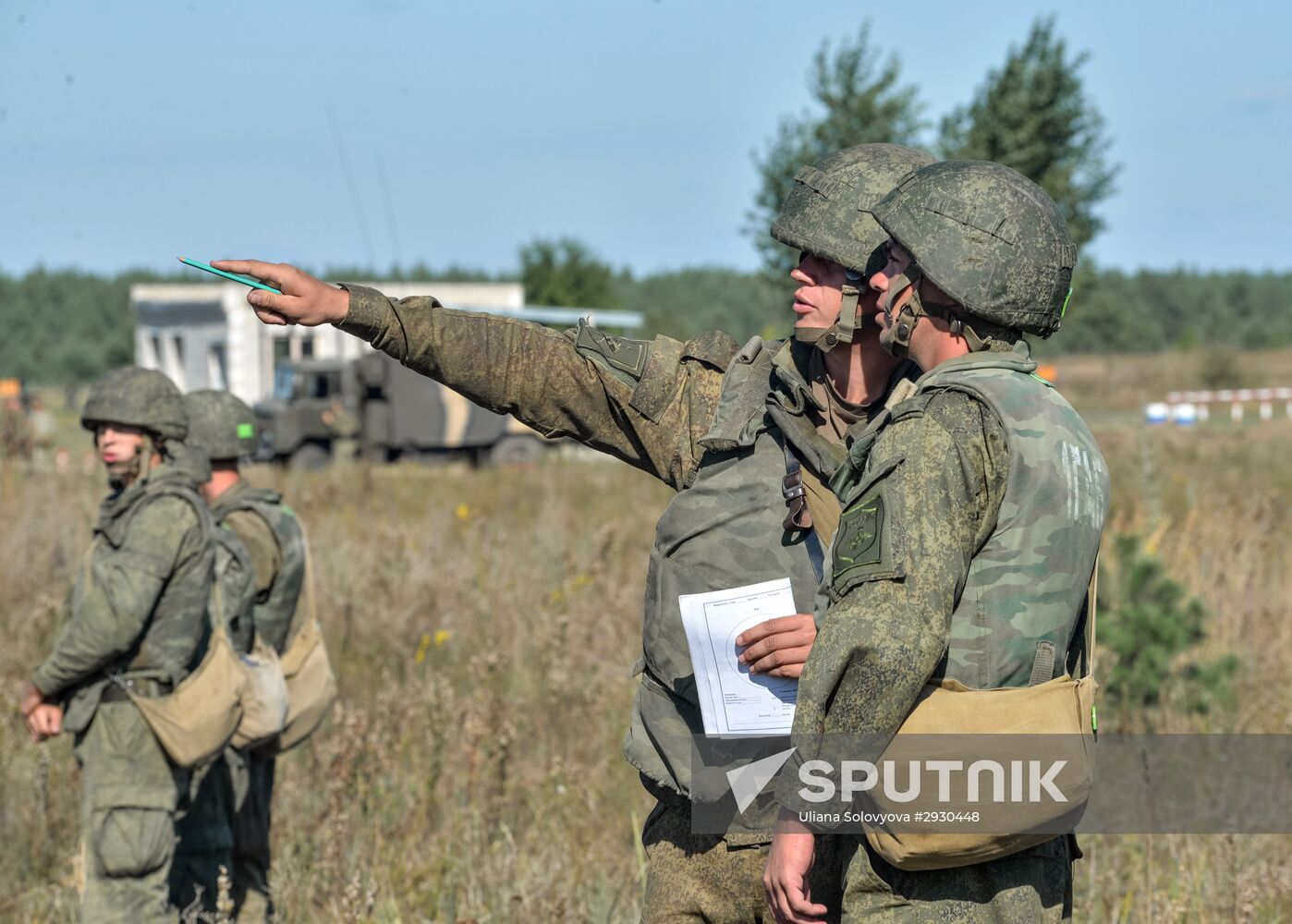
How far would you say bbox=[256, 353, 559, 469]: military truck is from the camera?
22.3 m

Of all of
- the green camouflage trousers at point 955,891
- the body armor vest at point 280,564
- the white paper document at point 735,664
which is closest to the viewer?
the green camouflage trousers at point 955,891

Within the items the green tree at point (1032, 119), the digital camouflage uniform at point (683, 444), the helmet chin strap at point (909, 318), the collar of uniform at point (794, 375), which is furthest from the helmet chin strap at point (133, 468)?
the green tree at point (1032, 119)

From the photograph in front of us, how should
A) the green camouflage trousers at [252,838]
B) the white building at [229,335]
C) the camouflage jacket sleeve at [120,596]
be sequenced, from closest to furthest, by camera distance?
the camouflage jacket sleeve at [120,596] < the green camouflage trousers at [252,838] < the white building at [229,335]

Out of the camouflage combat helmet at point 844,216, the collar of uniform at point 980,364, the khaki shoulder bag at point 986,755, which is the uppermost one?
the camouflage combat helmet at point 844,216

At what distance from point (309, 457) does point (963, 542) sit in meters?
21.1

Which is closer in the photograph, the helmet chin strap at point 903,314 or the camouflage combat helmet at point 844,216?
the helmet chin strap at point 903,314

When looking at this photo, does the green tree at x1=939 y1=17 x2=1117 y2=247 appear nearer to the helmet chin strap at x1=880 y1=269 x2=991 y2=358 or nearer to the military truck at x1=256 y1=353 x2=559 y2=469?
the military truck at x1=256 y1=353 x2=559 y2=469

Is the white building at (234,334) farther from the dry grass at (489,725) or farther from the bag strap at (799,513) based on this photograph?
the bag strap at (799,513)

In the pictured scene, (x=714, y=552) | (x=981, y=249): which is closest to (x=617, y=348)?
(x=714, y=552)

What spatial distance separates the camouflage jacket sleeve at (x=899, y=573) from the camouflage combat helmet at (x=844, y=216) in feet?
1.80

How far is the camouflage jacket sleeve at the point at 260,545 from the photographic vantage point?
17.3ft

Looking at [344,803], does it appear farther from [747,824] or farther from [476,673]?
[747,824]

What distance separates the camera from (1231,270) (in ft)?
354

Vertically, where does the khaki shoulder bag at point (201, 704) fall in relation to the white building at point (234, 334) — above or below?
below
